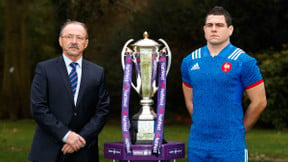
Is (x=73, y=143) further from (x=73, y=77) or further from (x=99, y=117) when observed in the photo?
(x=73, y=77)

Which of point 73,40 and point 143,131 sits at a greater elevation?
point 73,40

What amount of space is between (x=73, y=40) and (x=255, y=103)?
61.9 inches

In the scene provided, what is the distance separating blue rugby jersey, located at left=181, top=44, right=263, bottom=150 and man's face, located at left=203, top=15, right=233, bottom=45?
0.31 feet

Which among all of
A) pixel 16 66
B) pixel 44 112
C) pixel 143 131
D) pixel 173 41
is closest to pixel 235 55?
pixel 44 112

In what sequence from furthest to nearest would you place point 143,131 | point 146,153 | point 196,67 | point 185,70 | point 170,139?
point 170,139 → point 143,131 → point 146,153 → point 185,70 → point 196,67

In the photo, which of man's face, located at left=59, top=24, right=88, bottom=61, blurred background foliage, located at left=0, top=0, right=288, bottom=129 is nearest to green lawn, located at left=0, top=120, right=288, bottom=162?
blurred background foliage, located at left=0, top=0, right=288, bottom=129

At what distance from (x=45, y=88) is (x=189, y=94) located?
1.29 meters

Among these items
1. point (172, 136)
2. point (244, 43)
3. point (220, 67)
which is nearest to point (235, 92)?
point (220, 67)

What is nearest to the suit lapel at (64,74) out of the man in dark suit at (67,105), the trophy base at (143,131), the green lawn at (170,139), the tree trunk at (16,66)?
the man in dark suit at (67,105)

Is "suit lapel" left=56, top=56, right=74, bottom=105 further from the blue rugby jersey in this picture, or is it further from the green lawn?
the green lawn

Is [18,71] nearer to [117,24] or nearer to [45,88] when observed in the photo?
[117,24]

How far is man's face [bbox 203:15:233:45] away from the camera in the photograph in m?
4.12

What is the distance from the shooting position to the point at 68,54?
14.3 ft

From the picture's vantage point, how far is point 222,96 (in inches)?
161
